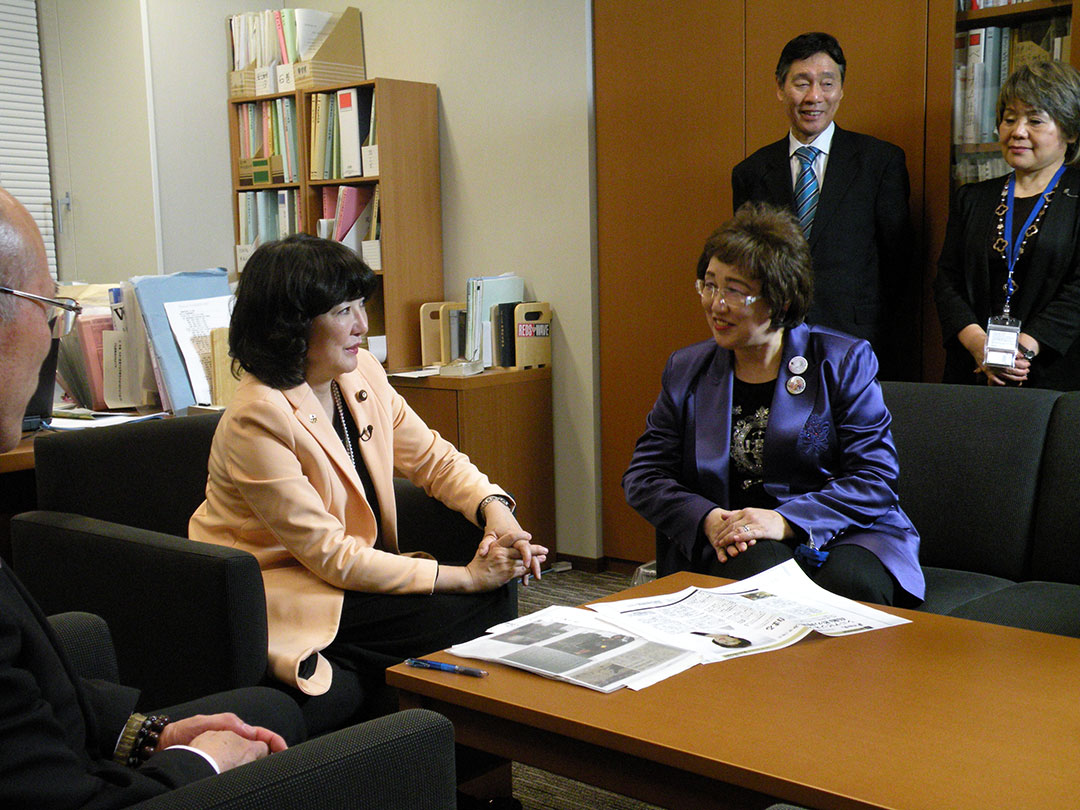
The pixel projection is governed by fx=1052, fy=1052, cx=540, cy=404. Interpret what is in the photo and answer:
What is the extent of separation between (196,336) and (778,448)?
1.81 meters

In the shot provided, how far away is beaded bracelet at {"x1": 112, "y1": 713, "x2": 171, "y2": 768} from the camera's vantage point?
1.41 m

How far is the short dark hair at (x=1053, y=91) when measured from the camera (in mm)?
2807

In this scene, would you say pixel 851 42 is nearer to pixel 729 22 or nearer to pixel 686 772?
pixel 729 22

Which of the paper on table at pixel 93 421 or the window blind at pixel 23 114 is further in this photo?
the window blind at pixel 23 114

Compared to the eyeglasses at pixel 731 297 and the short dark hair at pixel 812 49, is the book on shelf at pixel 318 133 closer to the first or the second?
the short dark hair at pixel 812 49

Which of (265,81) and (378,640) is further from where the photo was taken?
(265,81)

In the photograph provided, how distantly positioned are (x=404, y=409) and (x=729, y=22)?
83.1 inches

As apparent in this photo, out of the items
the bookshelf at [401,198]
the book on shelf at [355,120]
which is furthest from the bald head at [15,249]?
the book on shelf at [355,120]

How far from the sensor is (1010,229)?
2938 millimetres

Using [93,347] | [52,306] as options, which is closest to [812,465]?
[52,306]

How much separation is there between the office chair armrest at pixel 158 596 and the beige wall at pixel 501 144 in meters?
2.50

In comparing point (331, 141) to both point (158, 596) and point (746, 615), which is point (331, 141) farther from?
point (746, 615)

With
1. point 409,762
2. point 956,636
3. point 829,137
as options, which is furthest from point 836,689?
point 829,137

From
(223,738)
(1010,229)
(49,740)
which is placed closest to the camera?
(49,740)
